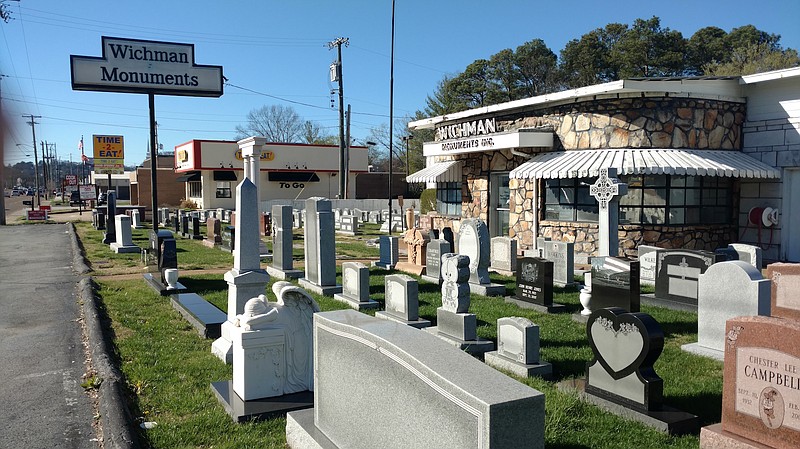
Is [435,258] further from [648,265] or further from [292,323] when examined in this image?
[292,323]

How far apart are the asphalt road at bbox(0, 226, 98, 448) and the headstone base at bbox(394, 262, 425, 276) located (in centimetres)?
728

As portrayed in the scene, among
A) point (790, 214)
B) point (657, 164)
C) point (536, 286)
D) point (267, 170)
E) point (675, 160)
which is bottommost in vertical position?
point (536, 286)

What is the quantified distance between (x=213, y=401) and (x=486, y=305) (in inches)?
231

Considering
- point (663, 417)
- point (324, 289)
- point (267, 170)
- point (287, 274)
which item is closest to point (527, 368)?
point (663, 417)

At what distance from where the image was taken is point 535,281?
10.8 metres

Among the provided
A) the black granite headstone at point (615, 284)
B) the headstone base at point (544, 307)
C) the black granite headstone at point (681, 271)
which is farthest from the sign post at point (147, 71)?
the black granite headstone at point (681, 271)

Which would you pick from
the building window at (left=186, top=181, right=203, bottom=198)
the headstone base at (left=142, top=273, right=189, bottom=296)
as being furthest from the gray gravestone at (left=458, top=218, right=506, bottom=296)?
the building window at (left=186, top=181, right=203, bottom=198)

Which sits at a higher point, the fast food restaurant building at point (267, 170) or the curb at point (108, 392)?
the fast food restaurant building at point (267, 170)

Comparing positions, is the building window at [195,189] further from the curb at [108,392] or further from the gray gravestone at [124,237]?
the curb at [108,392]

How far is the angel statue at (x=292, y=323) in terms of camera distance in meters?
6.12

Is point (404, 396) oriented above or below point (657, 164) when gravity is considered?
below

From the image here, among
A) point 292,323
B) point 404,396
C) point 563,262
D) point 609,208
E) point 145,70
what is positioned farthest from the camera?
point 145,70

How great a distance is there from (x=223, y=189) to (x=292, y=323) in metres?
41.0

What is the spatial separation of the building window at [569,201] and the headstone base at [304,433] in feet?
42.0
